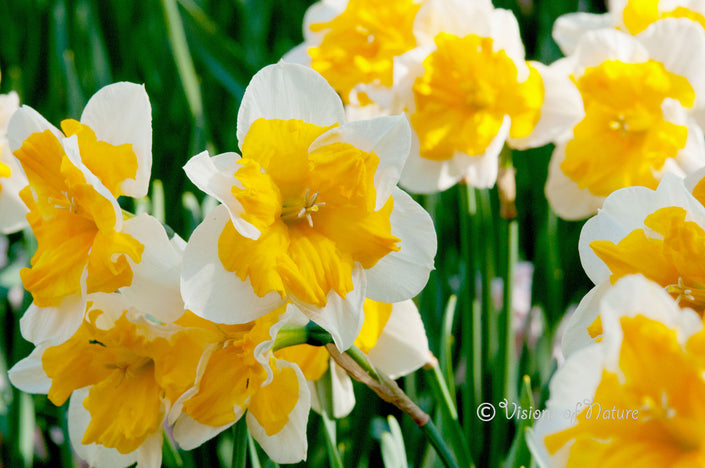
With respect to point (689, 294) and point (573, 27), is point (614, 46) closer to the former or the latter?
point (573, 27)

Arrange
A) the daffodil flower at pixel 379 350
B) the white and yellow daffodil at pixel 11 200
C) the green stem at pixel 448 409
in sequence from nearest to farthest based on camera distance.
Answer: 1. the daffodil flower at pixel 379 350
2. the green stem at pixel 448 409
3. the white and yellow daffodil at pixel 11 200

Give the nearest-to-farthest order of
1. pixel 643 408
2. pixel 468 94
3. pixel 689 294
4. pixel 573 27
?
pixel 643 408 → pixel 689 294 → pixel 468 94 → pixel 573 27

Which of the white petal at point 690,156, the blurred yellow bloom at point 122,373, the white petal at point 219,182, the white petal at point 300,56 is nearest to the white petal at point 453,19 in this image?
the white petal at point 300,56

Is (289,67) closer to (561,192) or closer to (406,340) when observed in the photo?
(406,340)

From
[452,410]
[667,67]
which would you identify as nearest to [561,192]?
[667,67]

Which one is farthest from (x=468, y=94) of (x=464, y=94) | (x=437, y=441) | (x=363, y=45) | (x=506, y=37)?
(x=437, y=441)

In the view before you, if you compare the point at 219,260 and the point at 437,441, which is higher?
the point at 219,260

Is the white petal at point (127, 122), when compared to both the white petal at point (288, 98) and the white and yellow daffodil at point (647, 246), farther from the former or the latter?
the white and yellow daffodil at point (647, 246)
